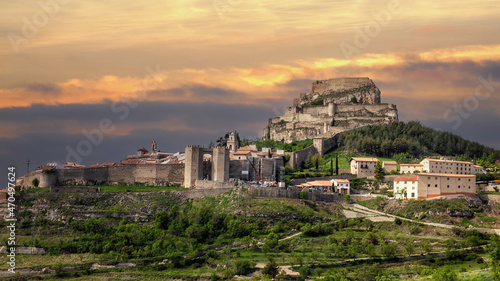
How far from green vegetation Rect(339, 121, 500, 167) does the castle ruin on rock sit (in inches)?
156

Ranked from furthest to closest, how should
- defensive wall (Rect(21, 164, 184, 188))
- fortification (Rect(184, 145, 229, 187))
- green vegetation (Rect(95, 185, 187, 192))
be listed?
defensive wall (Rect(21, 164, 184, 188)) → fortification (Rect(184, 145, 229, 187)) → green vegetation (Rect(95, 185, 187, 192))

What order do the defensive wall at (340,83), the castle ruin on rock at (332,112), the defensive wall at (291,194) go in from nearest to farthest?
the defensive wall at (291,194)
the castle ruin on rock at (332,112)
the defensive wall at (340,83)

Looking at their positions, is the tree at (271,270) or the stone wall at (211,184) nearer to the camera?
the tree at (271,270)

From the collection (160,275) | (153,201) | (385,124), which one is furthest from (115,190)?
(385,124)

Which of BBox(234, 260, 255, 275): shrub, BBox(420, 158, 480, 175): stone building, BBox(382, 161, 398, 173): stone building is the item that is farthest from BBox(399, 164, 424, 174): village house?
BBox(234, 260, 255, 275): shrub

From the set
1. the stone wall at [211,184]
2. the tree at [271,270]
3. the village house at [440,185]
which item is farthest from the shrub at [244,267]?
the village house at [440,185]

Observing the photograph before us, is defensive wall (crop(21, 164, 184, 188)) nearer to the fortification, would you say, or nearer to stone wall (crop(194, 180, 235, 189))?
the fortification

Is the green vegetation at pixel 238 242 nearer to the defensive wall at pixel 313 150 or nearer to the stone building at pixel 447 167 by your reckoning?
the stone building at pixel 447 167

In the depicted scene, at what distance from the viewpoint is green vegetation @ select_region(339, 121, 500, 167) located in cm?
8250

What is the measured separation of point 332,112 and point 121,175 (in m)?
37.0

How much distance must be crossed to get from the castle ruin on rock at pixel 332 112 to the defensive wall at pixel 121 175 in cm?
2582

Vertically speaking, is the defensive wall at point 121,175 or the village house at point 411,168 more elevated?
the village house at point 411,168

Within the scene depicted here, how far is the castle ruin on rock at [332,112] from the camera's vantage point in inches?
3666

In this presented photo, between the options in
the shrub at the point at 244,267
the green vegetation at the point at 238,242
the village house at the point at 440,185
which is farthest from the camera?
the village house at the point at 440,185
